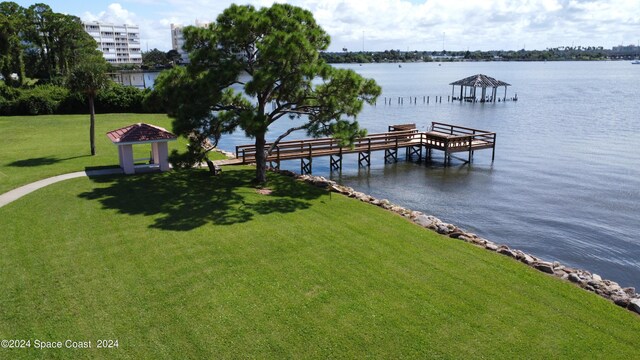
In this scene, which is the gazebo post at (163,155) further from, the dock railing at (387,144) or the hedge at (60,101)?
the hedge at (60,101)

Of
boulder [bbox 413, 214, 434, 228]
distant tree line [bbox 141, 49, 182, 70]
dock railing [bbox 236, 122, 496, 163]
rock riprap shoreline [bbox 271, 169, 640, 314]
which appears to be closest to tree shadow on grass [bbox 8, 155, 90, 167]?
dock railing [bbox 236, 122, 496, 163]

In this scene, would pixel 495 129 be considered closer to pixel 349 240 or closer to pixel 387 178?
pixel 387 178

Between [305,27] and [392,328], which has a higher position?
[305,27]

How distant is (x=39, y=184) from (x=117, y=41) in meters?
177

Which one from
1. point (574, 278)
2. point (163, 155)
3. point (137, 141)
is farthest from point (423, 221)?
point (137, 141)

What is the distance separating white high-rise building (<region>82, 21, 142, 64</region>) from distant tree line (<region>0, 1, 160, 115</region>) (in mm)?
96596

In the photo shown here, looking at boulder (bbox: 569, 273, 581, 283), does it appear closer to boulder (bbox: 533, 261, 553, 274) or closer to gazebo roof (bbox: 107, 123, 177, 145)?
boulder (bbox: 533, 261, 553, 274)

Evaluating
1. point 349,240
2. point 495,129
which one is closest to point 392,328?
point 349,240

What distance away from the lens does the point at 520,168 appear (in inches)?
1439

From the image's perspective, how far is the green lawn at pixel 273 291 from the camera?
11367 millimetres

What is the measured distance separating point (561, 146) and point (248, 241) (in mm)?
37527

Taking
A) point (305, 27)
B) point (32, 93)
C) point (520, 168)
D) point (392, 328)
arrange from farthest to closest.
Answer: point (32, 93) < point (520, 168) < point (305, 27) < point (392, 328)

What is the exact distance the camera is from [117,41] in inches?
7121

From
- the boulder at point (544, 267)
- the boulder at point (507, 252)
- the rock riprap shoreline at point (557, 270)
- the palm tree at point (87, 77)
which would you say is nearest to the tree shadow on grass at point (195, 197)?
the rock riprap shoreline at point (557, 270)
